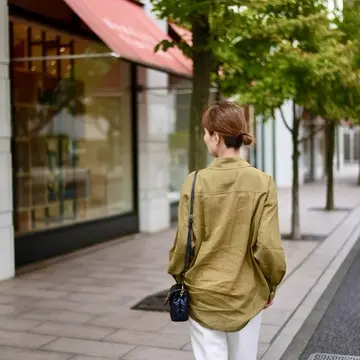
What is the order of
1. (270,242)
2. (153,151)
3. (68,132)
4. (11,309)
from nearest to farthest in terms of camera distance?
(270,242)
(11,309)
(68,132)
(153,151)

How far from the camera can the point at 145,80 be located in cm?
1244

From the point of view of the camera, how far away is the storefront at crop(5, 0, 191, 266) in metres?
9.30

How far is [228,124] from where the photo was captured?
3.05 meters

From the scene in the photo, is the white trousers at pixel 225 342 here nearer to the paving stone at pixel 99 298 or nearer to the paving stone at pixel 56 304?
the paving stone at pixel 56 304

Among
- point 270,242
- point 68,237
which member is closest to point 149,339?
point 270,242

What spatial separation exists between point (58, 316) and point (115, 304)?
690 mm

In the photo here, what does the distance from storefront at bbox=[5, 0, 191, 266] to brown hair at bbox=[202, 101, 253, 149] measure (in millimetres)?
5542

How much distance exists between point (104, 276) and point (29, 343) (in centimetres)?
291

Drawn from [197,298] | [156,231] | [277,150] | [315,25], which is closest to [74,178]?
[156,231]

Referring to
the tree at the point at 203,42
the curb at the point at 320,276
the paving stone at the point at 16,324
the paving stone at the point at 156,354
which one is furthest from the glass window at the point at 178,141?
the paving stone at the point at 156,354

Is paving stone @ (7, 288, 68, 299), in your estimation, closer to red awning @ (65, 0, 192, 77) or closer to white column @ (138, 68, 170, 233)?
red awning @ (65, 0, 192, 77)

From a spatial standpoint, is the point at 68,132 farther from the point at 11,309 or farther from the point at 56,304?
the point at 11,309

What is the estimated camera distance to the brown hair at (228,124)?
3.05 metres

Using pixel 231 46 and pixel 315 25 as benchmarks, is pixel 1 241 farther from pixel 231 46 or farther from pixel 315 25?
pixel 315 25
